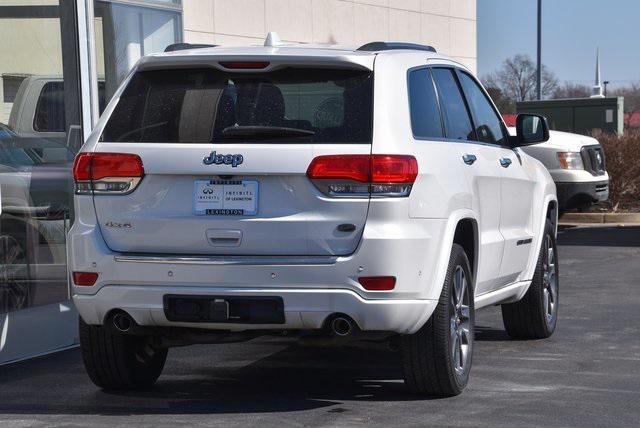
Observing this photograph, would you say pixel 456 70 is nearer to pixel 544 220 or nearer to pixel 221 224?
pixel 544 220

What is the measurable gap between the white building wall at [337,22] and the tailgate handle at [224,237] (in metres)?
9.95

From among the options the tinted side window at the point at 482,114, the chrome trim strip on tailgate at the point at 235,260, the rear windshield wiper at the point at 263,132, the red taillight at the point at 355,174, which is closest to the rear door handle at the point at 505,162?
the tinted side window at the point at 482,114

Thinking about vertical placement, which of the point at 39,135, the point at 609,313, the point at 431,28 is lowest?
the point at 609,313

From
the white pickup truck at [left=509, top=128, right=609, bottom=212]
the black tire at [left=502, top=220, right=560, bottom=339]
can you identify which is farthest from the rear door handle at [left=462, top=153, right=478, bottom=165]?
the white pickup truck at [left=509, top=128, right=609, bottom=212]

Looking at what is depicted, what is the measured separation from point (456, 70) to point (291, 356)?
214 centimetres

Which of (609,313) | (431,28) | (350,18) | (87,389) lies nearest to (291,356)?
(87,389)

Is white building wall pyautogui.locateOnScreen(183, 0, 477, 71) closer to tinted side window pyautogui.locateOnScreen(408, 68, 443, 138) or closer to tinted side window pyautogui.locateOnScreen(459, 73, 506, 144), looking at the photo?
tinted side window pyautogui.locateOnScreen(459, 73, 506, 144)

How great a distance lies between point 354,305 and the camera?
6297mm

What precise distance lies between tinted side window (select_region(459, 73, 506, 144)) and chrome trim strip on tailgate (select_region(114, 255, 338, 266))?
6.40ft

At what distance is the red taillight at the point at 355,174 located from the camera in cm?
628

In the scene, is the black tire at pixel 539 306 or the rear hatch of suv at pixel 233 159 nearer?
the rear hatch of suv at pixel 233 159

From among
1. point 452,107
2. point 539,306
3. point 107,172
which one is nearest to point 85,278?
point 107,172

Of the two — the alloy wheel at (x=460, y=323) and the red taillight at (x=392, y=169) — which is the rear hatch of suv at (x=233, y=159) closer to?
the red taillight at (x=392, y=169)

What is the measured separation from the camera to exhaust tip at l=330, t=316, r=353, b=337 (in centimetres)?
638
